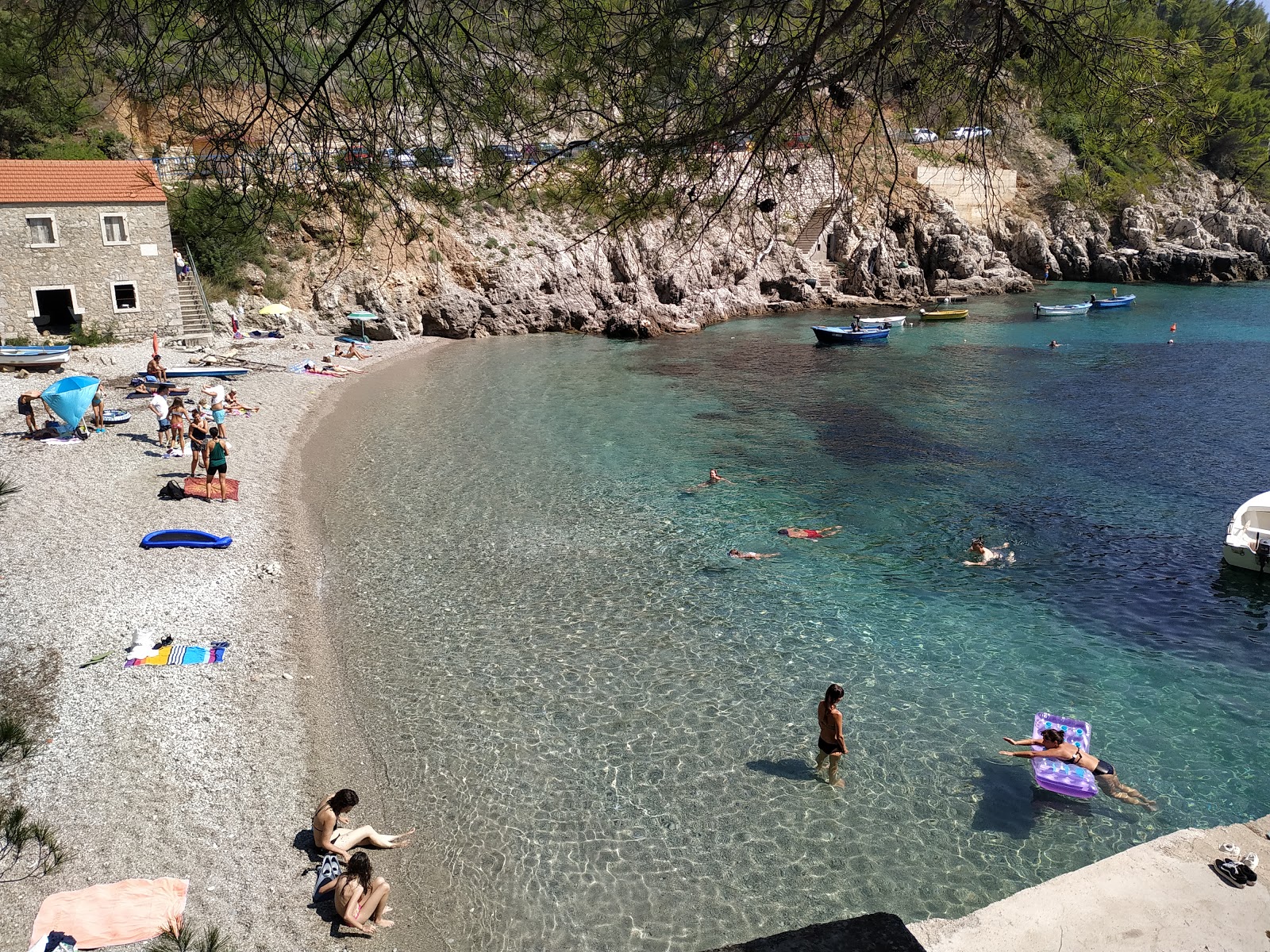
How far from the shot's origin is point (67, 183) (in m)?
27.4

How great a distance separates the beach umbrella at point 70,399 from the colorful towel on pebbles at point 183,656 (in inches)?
430

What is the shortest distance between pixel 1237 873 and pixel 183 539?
15.3 m

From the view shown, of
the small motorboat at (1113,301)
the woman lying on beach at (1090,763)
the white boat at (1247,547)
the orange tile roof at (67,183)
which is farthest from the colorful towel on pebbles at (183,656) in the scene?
the small motorboat at (1113,301)

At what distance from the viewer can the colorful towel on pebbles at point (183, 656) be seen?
35.8 feet

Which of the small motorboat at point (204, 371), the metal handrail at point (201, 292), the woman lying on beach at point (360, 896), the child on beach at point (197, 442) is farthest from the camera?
the metal handrail at point (201, 292)

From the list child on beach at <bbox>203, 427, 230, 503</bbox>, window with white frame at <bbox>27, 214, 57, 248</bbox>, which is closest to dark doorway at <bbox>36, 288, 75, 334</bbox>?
window with white frame at <bbox>27, 214, 57, 248</bbox>

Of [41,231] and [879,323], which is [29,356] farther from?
[879,323]

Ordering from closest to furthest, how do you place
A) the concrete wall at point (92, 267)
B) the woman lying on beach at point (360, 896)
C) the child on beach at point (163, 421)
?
the woman lying on beach at point (360, 896) < the child on beach at point (163, 421) < the concrete wall at point (92, 267)

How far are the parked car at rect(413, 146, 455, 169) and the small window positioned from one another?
27684 millimetres

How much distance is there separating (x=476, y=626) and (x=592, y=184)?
26.7 ft

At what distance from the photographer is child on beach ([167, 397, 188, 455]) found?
746 inches

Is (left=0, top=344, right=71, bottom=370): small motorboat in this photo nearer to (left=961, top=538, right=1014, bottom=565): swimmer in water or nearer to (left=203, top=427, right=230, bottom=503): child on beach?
(left=203, top=427, right=230, bottom=503): child on beach

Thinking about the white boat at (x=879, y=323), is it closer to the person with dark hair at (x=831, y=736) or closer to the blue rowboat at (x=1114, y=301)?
the blue rowboat at (x=1114, y=301)

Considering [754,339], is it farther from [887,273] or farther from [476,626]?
[476,626]
